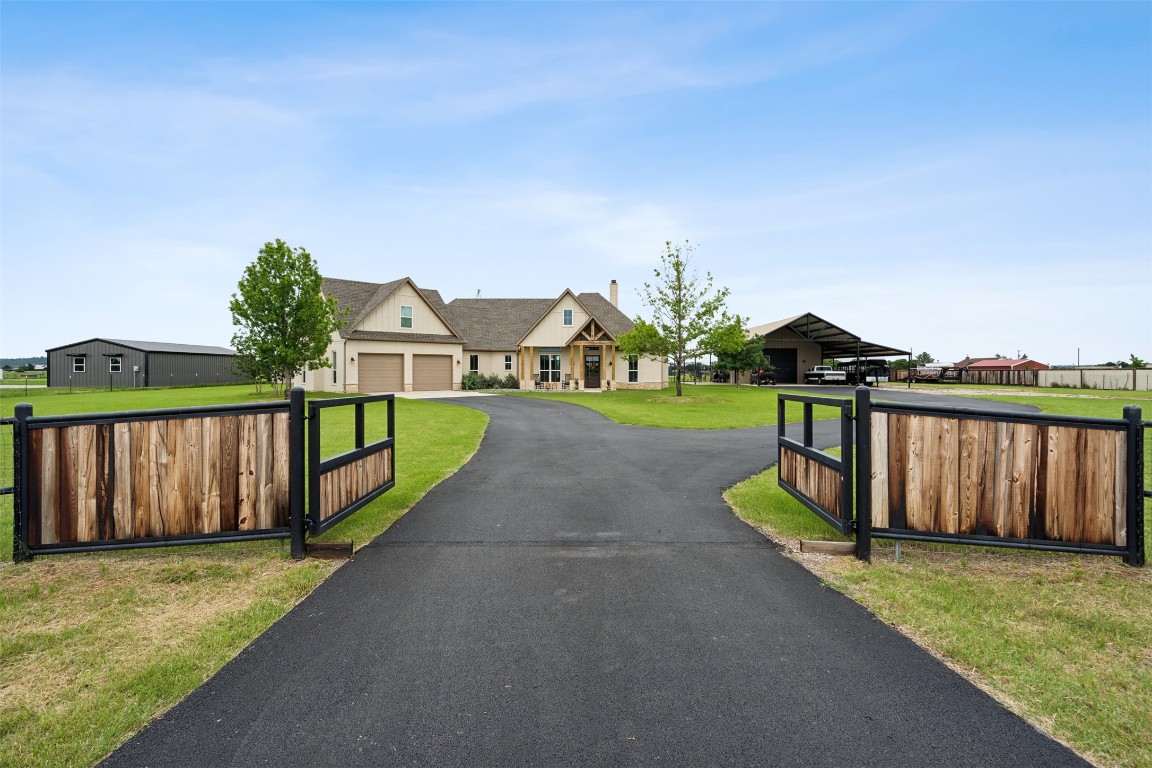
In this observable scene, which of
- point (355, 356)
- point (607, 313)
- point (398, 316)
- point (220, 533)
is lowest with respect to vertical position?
point (220, 533)

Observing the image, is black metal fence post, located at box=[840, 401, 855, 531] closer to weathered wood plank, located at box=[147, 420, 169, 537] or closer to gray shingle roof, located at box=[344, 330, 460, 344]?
weathered wood plank, located at box=[147, 420, 169, 537]

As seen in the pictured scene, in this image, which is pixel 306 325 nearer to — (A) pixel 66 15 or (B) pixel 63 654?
(A) pixel 66 15

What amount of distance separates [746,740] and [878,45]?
62.6 ft

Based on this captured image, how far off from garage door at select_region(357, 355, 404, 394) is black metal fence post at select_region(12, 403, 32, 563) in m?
28.7

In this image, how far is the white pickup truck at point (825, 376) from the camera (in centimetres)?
4631

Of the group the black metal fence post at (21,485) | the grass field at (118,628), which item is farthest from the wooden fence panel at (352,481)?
the black metal fence post at (21,485)

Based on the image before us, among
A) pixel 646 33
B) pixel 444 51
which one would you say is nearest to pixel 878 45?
pixel 646 33

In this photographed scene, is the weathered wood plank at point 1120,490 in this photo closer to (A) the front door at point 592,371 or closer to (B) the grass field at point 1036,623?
(B) the grass field at point 1036,623

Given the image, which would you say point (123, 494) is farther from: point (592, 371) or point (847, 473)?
point (592, 371)

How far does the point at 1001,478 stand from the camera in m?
4.94

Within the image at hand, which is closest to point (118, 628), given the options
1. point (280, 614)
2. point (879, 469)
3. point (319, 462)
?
point (280, 614)

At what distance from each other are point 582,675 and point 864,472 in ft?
11.8

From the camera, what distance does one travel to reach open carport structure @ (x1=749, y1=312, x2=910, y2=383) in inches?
1822

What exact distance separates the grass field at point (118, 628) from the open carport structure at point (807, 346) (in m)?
47.2
